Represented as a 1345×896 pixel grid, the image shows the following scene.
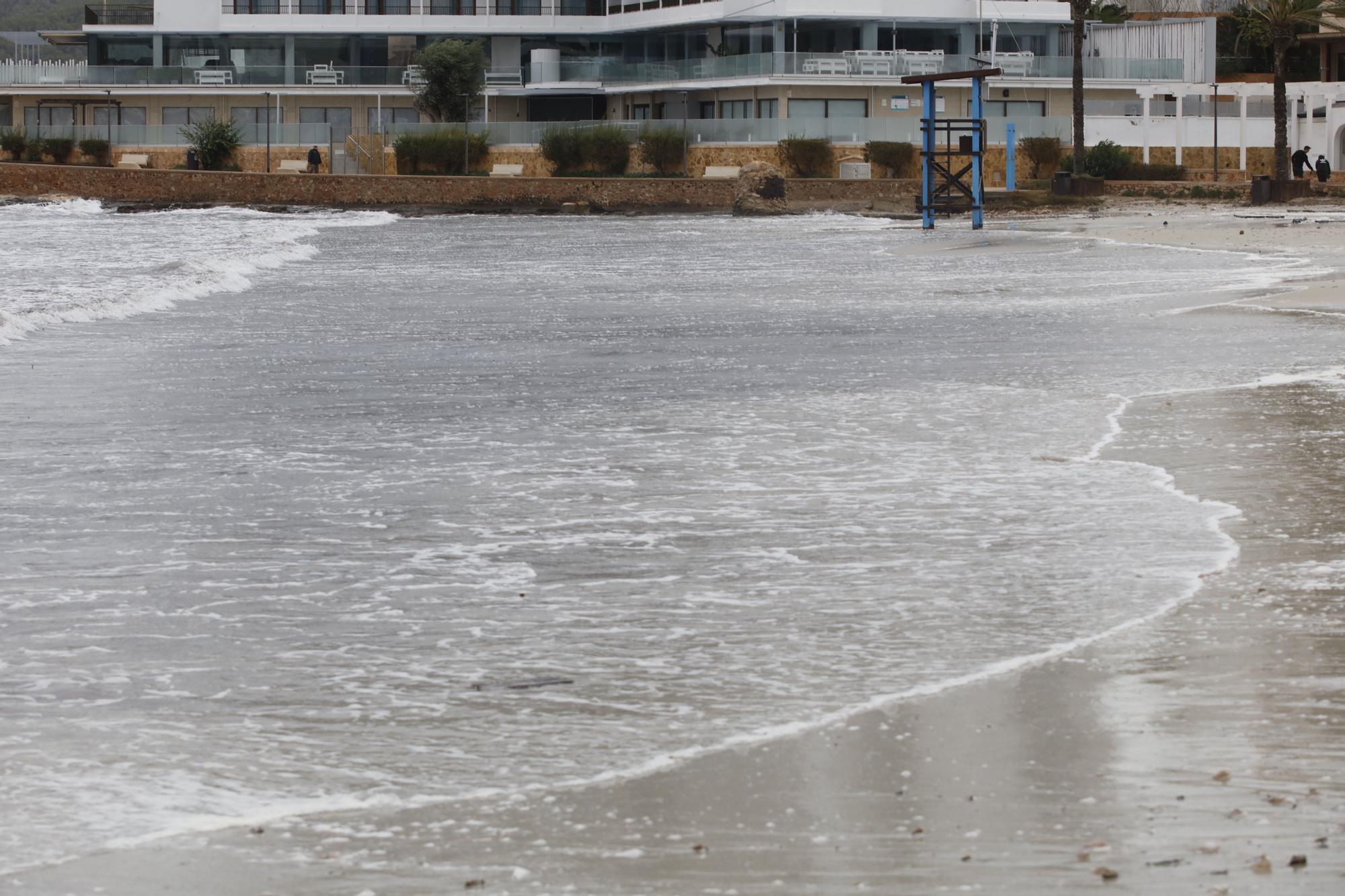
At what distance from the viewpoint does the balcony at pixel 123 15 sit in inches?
3287

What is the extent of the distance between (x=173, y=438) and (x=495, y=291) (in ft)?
→ 48.1

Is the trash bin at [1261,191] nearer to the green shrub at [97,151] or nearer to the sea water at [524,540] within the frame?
the sea water at [524,540]

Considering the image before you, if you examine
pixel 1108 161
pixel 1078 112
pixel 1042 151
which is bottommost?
pixel 1108 161

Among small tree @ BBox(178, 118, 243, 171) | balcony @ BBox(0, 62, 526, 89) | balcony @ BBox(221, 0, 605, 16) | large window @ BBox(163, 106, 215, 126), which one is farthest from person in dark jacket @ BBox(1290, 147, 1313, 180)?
large window @ BBox(163, 106, 215, 126)

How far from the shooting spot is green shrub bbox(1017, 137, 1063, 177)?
64.5 metres

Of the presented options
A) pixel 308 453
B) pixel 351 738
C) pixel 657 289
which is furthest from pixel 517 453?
pixel 657 289

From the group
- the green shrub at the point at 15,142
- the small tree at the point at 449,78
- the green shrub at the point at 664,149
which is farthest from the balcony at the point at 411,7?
the green shrub at the point at 664,149

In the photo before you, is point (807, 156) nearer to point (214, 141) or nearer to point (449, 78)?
point (449, 78)

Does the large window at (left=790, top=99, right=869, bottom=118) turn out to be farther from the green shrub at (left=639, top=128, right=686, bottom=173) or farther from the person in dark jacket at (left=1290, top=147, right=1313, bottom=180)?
the person in dark jacket at (left=1290, top=147, right=1313, bottom=180)

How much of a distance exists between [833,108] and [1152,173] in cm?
Answer: 1513

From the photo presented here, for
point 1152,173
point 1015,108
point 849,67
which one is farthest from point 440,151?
point 1152,173

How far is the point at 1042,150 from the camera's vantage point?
64562 mm

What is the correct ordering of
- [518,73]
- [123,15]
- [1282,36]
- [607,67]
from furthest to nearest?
[123,15]
[518,73]
[607,67]
[1282,36]

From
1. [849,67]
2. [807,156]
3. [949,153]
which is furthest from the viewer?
[849,67]
